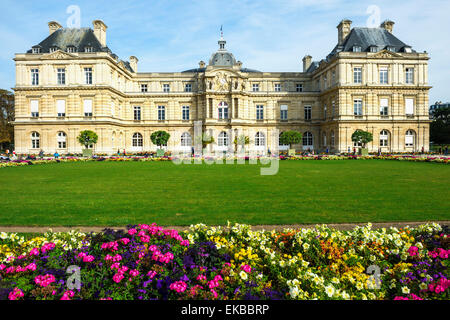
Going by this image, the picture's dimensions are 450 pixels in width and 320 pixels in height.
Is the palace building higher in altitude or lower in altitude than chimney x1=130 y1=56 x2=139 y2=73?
lower

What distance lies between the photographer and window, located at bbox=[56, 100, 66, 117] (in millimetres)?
43250

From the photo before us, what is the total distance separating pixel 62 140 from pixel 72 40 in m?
16.0

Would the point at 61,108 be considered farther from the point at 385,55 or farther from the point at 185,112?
the point at 385,55

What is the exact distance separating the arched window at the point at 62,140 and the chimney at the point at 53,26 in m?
17.8

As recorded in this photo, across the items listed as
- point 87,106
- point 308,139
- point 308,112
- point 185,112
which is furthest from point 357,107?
point 87,106

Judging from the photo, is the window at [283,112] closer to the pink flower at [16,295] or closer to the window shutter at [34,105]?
the window shutter at [34,105]

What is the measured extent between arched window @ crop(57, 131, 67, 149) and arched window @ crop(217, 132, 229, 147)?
24.4 metres

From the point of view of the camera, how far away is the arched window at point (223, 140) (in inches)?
1892

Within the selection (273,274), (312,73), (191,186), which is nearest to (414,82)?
(312,73)

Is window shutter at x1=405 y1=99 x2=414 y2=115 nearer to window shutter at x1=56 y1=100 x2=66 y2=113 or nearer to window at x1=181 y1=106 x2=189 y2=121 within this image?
window at x1=181 y1=106 x2=189 y2=121

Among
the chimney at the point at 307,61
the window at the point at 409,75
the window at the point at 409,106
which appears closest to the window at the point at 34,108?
the chimney at the point at 307,61

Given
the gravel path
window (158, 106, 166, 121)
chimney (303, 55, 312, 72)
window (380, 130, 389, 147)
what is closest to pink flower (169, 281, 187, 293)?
the gravel path
